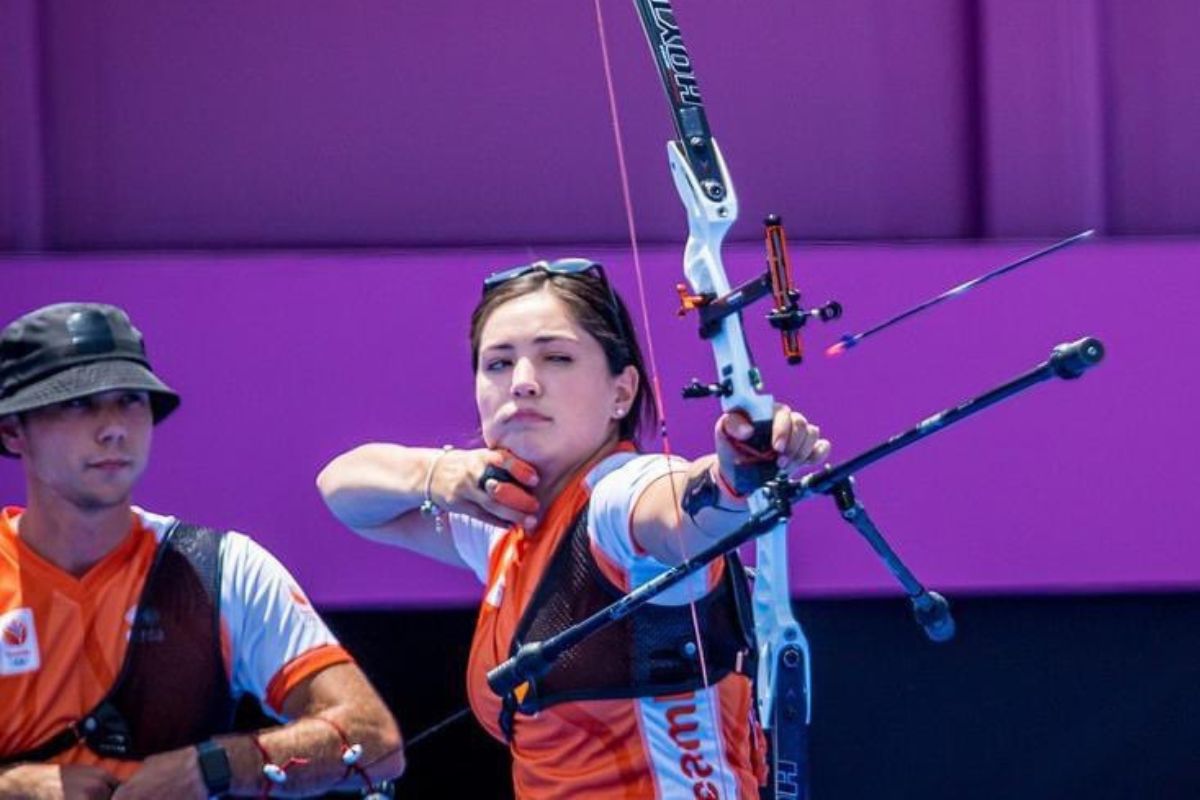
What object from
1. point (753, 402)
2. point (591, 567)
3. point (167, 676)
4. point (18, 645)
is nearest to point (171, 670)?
point (167, 676)

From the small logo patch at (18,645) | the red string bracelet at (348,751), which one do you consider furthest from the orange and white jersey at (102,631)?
the red string bracelet at (348,751)

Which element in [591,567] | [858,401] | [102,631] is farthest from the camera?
[858,401]

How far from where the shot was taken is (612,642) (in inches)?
111

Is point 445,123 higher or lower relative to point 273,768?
higher

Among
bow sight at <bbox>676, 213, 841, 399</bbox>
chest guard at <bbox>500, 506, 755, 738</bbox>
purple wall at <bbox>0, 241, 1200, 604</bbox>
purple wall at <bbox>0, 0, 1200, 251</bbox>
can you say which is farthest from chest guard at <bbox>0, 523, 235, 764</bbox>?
purple wall at <bbox>0, 0, 1200, 251</bbox>

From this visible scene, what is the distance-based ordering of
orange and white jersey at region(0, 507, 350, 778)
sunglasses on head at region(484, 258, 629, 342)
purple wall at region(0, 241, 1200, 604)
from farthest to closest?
purple wall at region(0, 241, 1200, 604), orange and white jersey at region(0, 507, 350, 778), sunglasses on head at region(484, 258, 629, 342)

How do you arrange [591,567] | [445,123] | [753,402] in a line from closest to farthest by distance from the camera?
[753,402] < [591,567] < [445,123]

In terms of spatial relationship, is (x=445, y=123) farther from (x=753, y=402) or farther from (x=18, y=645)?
(x=753, y=402)

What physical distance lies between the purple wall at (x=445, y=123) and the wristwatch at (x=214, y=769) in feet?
4.60

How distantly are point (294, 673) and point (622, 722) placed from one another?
2.10 ft

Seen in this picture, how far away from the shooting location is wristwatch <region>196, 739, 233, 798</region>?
3070 millimetres

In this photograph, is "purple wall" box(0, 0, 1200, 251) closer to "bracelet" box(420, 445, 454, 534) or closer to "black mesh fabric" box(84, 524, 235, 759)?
"bracelet" box(420, 445, 454, 534)

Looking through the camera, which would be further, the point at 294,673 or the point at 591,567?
the point at 294,673

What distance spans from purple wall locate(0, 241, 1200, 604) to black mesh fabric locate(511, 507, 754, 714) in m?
1.19
